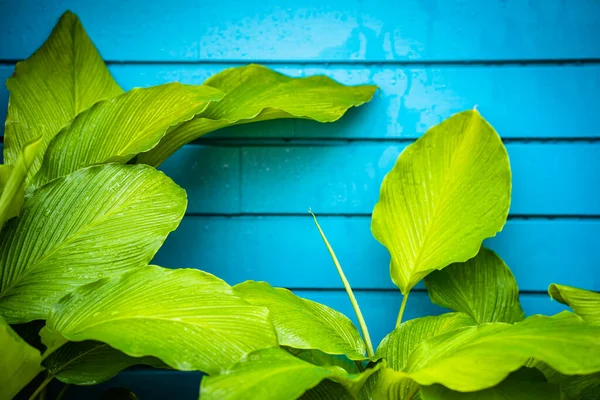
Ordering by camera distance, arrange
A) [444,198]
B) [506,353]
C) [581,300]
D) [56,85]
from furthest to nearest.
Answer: [56,85] < [444,198] < [581,300] < [506,353]

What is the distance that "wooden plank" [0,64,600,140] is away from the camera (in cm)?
110

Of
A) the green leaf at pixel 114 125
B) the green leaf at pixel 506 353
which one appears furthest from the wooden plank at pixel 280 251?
the green leaf at pixel 506 353

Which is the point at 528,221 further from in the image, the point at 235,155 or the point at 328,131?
the point at 235,155

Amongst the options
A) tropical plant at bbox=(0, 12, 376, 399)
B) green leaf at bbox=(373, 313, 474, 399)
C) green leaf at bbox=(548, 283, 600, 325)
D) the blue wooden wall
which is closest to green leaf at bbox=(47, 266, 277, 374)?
tropical plant at bbox=(0, 12, 376, 399)

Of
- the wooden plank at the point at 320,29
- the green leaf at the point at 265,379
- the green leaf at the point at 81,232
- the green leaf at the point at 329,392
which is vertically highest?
the wooden plank at the point at 320,29

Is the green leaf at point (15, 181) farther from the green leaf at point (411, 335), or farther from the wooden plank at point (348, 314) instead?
the green leaf at point (411, 335)

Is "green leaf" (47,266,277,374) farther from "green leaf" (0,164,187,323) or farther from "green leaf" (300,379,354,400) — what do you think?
"green leaf" (300,379,354,400)

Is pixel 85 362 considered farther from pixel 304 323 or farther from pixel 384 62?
pixel 384 62

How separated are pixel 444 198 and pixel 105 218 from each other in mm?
578

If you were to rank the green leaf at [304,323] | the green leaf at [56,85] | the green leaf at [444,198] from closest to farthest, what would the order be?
the green leaf at [304,323], the green leaf at [444,198], the green leaf at [56,85]

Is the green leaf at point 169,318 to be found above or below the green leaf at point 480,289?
above

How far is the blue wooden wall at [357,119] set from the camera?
1.10 metres

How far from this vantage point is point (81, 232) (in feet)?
2.78

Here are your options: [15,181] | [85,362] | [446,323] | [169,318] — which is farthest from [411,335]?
[15,181]
